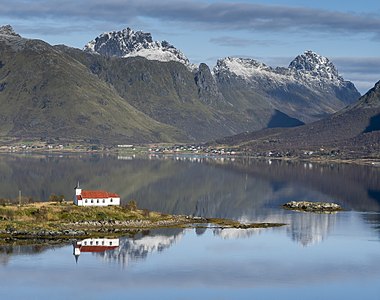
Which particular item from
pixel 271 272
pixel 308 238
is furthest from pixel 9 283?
pixel 308 238

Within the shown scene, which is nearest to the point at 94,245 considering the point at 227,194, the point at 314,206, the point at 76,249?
the point at 76,249

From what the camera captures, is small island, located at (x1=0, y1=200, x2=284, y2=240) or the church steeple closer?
the church steeple

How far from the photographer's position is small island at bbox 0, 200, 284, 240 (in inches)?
4033

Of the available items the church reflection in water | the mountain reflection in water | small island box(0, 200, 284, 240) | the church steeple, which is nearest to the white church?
small island box(0, 200, 284, 240)

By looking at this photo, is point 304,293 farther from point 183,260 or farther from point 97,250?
point 97,250

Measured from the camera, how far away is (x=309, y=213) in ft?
454

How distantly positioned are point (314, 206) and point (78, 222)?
47.2 meters

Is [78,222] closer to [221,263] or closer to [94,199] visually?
[94,199]

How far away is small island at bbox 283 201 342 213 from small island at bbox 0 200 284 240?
2253 cm

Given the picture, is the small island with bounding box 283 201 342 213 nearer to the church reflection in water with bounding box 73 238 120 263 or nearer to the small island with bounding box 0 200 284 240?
the small island with bounding box 0 200 284 240

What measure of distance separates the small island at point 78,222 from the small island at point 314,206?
887 inches

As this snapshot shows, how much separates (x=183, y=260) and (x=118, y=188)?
76.8 m

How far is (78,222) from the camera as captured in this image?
357ft

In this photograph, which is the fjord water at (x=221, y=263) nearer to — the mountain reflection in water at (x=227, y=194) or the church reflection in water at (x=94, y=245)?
the mountain reflection in water at (x=227, y=194)
